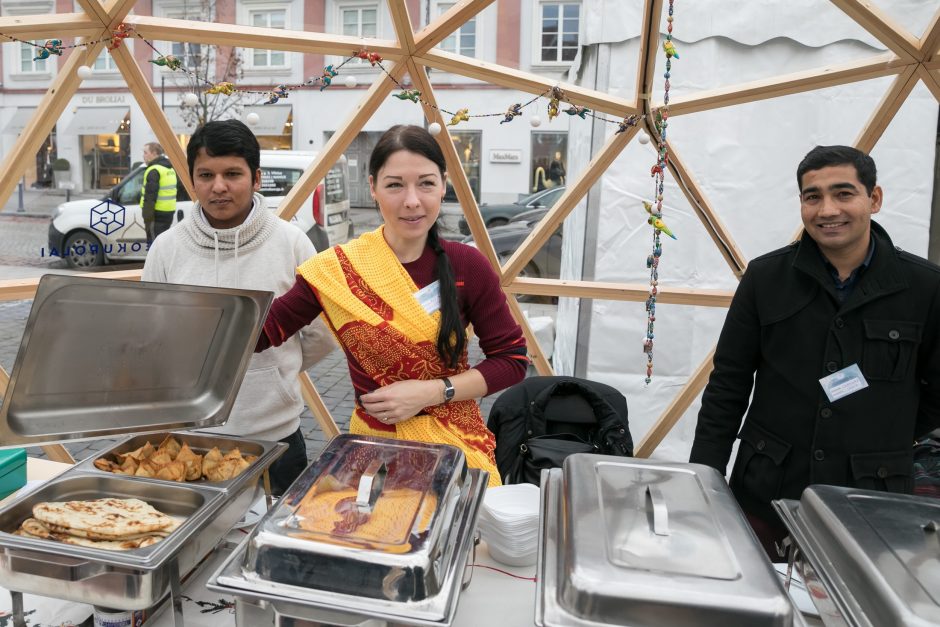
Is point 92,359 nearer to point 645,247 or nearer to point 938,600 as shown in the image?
point 938,600

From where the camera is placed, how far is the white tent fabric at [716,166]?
3623mm

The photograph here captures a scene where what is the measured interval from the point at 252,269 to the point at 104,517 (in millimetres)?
971

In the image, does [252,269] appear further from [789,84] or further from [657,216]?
[789,84]

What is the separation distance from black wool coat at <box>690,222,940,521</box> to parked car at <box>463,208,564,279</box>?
2793 mm

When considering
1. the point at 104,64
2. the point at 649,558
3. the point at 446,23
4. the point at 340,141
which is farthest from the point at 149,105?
the point at 649,558

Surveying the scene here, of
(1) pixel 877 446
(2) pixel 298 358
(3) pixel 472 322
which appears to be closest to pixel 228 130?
(2) pixel 298 358

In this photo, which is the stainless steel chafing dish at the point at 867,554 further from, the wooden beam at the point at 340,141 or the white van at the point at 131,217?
the white van at the point at 131,217

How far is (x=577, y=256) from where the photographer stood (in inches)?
174

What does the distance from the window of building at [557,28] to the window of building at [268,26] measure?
1.54 meters

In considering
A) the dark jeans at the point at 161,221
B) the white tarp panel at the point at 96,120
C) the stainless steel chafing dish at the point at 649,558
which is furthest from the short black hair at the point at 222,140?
the dark jeans at the point at 161,221

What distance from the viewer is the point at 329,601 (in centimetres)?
102

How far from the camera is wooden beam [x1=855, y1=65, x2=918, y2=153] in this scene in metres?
3.19

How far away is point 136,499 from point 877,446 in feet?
7.02

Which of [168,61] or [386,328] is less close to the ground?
[168,61]
